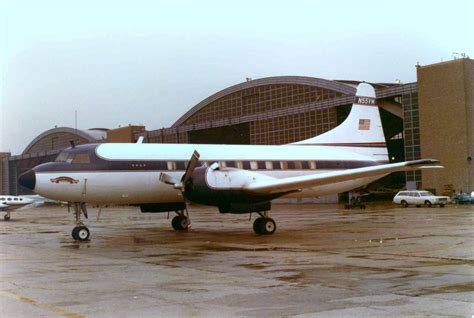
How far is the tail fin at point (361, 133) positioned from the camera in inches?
1102

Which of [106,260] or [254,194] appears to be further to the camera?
[254,194]

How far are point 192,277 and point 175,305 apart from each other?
284 cm

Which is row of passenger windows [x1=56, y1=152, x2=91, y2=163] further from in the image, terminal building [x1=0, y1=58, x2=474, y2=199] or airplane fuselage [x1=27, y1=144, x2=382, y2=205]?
Result: terminal building [x1=0, y1=58, x2=474, y2=199]

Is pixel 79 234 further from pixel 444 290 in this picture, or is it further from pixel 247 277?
pixel 444 290

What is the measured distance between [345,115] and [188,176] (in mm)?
44541

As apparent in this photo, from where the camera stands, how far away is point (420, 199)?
43281 millimetres

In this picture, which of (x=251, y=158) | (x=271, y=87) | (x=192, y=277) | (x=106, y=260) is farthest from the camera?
(x=271, y=87)

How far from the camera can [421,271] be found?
11.2 meters

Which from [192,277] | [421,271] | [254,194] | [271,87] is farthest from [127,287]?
[271,87]

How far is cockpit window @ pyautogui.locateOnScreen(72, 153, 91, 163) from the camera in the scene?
20873mm

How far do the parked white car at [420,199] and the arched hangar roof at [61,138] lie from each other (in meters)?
63.0

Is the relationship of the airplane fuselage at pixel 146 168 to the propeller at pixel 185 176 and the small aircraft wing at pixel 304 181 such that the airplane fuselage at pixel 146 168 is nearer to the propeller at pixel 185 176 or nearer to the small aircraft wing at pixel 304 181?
the small aircraft wing at pixel 304 181

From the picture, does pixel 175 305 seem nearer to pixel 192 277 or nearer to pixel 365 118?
pixel 192 277

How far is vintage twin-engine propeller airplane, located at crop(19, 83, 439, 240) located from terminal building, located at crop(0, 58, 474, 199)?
29614 millimetres
